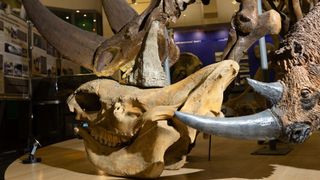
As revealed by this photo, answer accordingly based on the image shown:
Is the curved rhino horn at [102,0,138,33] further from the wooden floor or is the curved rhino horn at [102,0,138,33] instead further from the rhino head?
the rhino head

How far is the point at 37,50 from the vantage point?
3.08 m

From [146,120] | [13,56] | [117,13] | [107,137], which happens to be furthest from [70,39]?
[13,56]

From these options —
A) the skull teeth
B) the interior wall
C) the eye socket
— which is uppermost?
the interior wall

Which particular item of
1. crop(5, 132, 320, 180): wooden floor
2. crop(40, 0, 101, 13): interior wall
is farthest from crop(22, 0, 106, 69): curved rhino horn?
crop(40, 0, 101, 13): interior wall

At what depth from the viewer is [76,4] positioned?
3.65 meters

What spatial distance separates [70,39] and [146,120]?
614 mm

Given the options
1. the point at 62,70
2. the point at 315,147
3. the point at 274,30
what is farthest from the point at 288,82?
the point at 62,70

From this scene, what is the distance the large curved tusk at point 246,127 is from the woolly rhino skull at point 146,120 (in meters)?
0.27

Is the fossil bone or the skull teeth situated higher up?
the fossil bone

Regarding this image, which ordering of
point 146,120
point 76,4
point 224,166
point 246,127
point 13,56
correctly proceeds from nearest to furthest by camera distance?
1. point 246,127
2. point 146,120
3. point 224,166
4. point 13,56
5. point 76,4

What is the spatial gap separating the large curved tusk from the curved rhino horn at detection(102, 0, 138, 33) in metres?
1.05

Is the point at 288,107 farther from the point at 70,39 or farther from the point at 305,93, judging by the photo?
the point at 70,39

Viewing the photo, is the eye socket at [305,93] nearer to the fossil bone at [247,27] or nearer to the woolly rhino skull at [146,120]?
the woolly rhino skull at [146,120]

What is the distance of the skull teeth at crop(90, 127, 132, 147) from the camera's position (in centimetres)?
130
